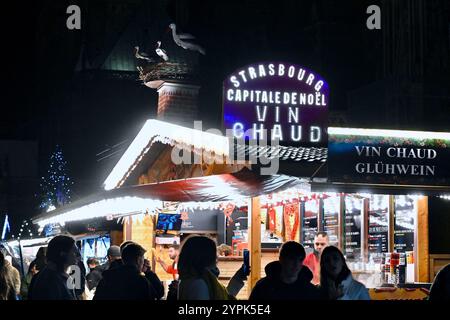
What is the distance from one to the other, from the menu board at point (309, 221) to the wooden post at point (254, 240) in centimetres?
519

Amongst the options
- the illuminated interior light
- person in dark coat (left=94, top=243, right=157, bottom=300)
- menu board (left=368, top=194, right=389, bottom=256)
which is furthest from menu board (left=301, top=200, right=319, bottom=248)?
person in dark coat (left=94, top=243, right=157, bottom=300)

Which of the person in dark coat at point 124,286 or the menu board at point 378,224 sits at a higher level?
the menu board at point 378,224

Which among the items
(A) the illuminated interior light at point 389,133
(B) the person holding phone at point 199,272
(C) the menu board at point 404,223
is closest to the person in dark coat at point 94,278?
(A) the illuminated interior light at point 389,133

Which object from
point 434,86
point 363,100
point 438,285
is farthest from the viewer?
point 363,100

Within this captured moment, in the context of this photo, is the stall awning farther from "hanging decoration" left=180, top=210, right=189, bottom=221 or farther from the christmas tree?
the christmas tree

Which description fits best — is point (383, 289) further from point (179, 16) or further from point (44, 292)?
point (179, 16)

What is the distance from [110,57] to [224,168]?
102ft

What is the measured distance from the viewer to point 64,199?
41219mm

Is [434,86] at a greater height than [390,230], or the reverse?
[434,86]

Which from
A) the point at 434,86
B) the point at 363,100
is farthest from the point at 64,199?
the point at 434,86

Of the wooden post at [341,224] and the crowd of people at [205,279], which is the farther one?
the wooden post at [341,224]

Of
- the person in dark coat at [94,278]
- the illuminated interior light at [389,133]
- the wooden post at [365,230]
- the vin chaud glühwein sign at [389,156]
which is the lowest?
Result: the person in dark coat at [94,278]

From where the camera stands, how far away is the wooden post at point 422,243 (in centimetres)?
1416

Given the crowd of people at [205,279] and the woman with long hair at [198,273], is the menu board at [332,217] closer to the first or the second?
the crowd of people at [205,279]
